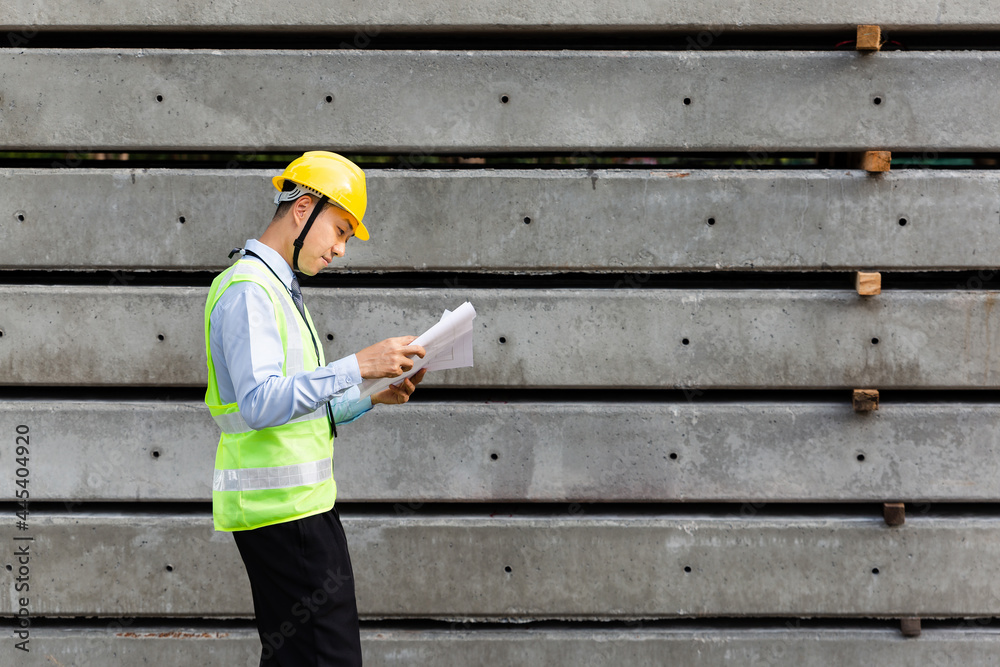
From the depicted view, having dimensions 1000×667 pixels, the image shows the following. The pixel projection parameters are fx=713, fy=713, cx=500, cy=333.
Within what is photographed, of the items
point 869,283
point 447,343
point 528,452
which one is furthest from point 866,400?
point 447,343

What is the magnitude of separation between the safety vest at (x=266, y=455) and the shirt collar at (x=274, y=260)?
0.14 ft

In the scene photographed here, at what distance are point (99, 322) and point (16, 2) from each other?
161cm

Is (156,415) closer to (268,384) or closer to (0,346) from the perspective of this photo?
(0,346)

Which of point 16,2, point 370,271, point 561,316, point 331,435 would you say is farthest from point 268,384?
point 16,2

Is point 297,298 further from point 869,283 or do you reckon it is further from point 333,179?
point 869,283

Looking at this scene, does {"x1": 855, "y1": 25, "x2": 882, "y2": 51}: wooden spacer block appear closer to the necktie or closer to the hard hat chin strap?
the hard hat chin strap

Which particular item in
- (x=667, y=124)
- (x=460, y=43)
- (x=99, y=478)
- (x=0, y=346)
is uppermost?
(x=460, y=43)

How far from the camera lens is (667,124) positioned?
137 inches

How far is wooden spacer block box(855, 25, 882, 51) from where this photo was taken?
11.1 ft

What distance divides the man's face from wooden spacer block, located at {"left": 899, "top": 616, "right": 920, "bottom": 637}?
3.27m

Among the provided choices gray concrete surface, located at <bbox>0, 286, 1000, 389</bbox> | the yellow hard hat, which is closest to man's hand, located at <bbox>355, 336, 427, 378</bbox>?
the yellow hard hat

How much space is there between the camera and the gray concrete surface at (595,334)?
3.49 m

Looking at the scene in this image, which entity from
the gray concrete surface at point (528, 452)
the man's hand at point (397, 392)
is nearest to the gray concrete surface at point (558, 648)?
the gray concrete surface at point (528, 452)

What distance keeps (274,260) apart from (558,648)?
7.99 feet
